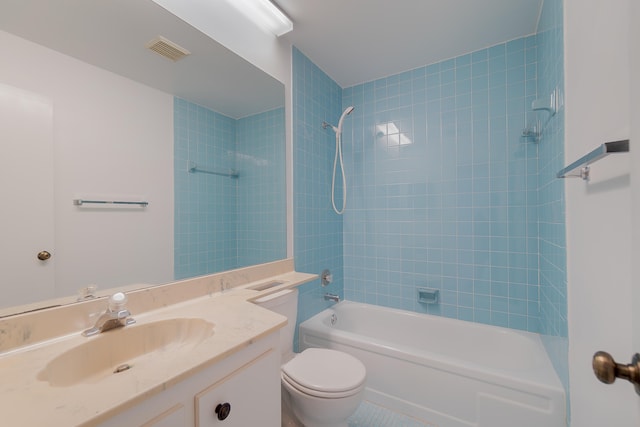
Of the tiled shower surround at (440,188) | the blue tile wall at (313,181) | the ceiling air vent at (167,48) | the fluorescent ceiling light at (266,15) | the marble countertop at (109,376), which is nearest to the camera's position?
the marble countertop at (109,376)

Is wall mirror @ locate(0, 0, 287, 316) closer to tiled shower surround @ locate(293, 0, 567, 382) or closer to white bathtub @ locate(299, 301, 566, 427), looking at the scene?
tiled shower surround @ locate(293, 0, 567, 382)

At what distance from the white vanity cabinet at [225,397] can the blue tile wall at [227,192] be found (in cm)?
63

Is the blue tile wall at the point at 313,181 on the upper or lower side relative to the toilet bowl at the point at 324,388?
upper

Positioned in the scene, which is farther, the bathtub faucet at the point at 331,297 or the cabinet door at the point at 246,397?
the bathtub faucet at the point at 331,297

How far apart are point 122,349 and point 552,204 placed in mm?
2071

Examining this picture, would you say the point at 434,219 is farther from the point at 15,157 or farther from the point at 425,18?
the point at 15,157

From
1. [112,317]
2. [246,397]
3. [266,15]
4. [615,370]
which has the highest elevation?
[266,15]

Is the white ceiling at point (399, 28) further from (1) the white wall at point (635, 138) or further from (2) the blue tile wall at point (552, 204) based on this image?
(1) the white wall at point (635, 138)

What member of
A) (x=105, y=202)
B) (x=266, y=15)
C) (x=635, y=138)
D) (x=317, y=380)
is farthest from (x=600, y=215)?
(x=266, y=15)

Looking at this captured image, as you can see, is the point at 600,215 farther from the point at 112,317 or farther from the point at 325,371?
the point at 112,317

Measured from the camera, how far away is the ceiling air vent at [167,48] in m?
1.15

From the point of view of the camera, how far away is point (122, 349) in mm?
895

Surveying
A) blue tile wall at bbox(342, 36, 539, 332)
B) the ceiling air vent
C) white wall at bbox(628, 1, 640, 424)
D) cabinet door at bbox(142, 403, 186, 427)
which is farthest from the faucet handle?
blue tile wall at bbox(342, 36, 539, 332)

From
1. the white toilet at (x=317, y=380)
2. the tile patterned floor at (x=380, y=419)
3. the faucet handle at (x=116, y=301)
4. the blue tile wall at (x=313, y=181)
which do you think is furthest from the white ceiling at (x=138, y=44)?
the tile patterned floor at (x=380, y=419)
